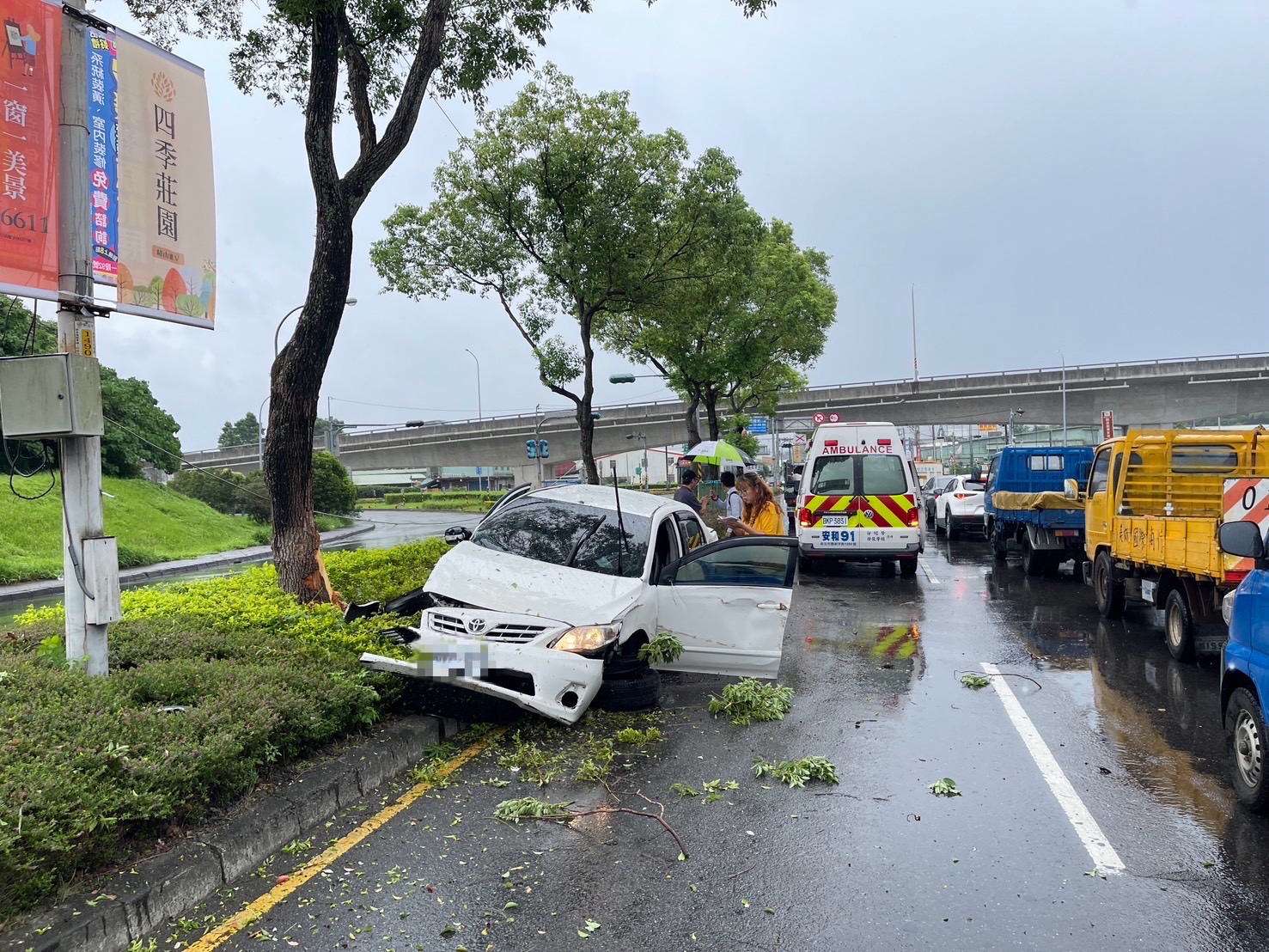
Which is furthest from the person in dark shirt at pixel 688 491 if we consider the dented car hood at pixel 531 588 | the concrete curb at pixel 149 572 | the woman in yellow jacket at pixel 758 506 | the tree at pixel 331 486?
the tree at pixel 331 486

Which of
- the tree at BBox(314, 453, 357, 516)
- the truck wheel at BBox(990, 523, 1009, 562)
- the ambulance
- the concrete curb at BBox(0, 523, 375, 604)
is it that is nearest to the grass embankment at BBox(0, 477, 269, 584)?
the concrete curb at BBox(0, 523, 375, 604)

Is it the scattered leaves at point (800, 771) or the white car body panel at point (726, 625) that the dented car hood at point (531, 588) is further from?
the scattered leaves at point (800, 771)

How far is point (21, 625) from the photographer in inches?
293

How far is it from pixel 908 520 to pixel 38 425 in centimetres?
1240

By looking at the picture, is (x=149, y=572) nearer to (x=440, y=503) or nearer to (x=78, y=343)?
(x=78, y=343)

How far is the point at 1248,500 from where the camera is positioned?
601 cm

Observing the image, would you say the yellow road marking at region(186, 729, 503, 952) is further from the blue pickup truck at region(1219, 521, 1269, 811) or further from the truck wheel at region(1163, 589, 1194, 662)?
the truck wheel at region(1163, 589, 1194, 662)

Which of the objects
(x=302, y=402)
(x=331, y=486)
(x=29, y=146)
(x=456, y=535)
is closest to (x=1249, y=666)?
(x=456, y=535)

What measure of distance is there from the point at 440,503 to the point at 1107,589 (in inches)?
→ 2145

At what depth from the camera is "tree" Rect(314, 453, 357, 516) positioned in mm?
38125

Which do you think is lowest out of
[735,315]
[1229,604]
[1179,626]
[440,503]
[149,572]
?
[440,503]

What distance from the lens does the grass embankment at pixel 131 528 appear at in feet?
64.1

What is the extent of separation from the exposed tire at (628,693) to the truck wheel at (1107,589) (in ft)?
22.3

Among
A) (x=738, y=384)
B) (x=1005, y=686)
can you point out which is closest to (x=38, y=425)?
(x=1005, y=686)
